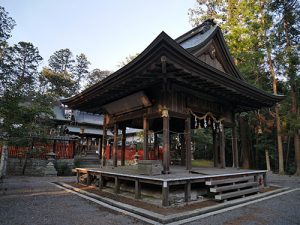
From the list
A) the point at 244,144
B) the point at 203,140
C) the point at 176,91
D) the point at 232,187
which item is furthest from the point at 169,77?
the point at 203,140

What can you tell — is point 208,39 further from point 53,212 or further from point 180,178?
point 53,212

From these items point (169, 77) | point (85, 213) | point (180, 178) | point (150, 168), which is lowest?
point (85, 213)

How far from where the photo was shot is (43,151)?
51.1 feet

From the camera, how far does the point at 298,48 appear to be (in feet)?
54.9

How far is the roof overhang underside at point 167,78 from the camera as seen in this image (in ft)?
18.0

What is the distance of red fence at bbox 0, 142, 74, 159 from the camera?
14.9m

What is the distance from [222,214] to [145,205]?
203cm

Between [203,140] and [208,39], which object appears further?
[203,140]

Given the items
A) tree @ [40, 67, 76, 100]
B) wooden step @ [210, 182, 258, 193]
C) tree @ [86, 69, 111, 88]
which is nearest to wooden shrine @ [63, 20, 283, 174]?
wooden step @ [210, 182, 258, 193]

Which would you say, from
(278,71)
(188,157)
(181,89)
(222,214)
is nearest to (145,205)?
(222,214)

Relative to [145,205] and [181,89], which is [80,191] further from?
[181,89]

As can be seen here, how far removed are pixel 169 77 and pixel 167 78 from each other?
0.17 meters

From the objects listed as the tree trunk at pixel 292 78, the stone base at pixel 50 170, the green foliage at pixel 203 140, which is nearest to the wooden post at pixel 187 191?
the stone base at pixel 50 170

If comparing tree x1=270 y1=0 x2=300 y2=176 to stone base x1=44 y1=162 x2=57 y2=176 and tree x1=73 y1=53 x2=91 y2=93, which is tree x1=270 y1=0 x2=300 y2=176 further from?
tree x1=73 y1=53 x2=91 y2=93
